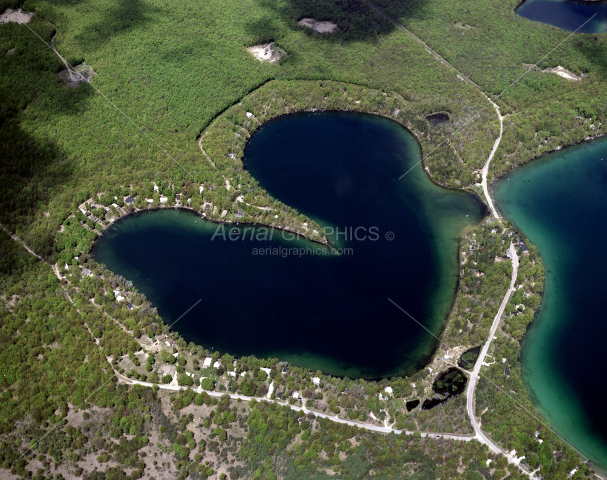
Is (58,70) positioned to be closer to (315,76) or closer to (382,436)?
(315,76)

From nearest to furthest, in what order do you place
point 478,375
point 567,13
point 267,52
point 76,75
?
1. point 478,375
2. point 76,75
3. point 267,52
4. point 567,13

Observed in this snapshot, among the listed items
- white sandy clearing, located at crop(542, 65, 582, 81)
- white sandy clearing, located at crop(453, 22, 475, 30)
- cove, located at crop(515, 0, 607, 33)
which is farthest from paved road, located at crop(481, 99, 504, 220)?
cove, located at crop(515, 0, 607, 33)

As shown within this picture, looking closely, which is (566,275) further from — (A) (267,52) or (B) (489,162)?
(A) (267,52)

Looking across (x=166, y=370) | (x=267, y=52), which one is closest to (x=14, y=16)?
(x=267, y=52)

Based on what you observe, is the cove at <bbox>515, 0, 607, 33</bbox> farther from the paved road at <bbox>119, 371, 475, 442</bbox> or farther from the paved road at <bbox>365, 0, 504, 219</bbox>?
the paved road at <bbox>119, 371, 475, 442</bbox>

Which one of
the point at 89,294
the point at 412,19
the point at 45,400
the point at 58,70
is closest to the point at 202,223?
the point at 89,294

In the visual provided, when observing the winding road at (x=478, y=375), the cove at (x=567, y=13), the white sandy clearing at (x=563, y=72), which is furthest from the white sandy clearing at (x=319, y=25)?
the winding road at (x=478, y=375)
